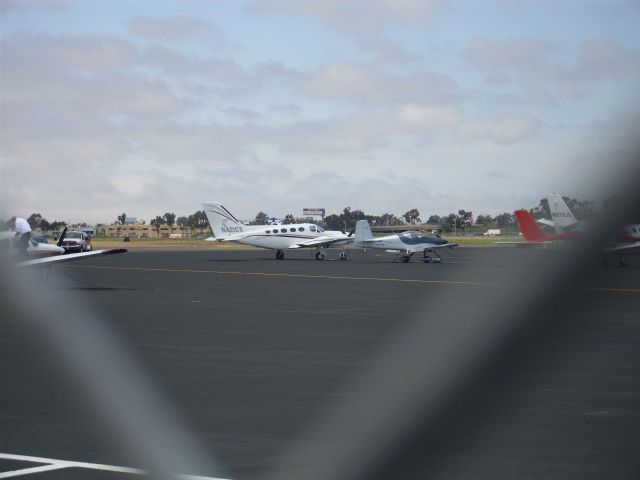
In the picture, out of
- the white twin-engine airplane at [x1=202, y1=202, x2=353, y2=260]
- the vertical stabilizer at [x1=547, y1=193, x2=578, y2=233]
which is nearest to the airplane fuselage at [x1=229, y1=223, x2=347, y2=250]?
the white twin-engine airplane at [x1=202, y1=202, x2=353, y2=260]

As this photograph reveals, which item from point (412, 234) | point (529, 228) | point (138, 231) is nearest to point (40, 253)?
point (529, 228)

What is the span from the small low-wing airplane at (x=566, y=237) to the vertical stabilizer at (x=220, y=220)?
49794 mm

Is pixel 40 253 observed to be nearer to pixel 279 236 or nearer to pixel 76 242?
pixel 279 236

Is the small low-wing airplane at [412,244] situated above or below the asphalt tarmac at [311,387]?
above

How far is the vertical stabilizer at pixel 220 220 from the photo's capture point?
5641 centimetres

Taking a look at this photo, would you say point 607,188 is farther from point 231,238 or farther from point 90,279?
point 231,238

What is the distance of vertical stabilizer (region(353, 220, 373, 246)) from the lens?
Result: 51.1 metres

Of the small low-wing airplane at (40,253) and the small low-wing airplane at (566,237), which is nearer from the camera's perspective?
the small low-wing airplane at (566,237)

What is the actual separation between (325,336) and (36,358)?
466cm

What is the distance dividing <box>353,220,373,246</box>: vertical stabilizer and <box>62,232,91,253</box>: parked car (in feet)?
65.3

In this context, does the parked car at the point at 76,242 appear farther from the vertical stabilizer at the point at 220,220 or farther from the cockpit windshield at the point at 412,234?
the cockpit windshield at the point at 412,234

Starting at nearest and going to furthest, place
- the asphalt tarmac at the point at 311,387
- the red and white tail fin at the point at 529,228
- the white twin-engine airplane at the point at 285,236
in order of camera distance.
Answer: the asphalt tarmac at the point at 311,387 < the red and white tail fin at the point at 529,228 < the white twin-engine airplane at the point at 285,236

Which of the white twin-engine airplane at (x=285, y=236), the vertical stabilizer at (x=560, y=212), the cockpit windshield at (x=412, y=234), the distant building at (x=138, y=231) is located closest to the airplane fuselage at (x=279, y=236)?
the white twin-engine airplane at (x=285, y=236)

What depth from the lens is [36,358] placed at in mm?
10820
